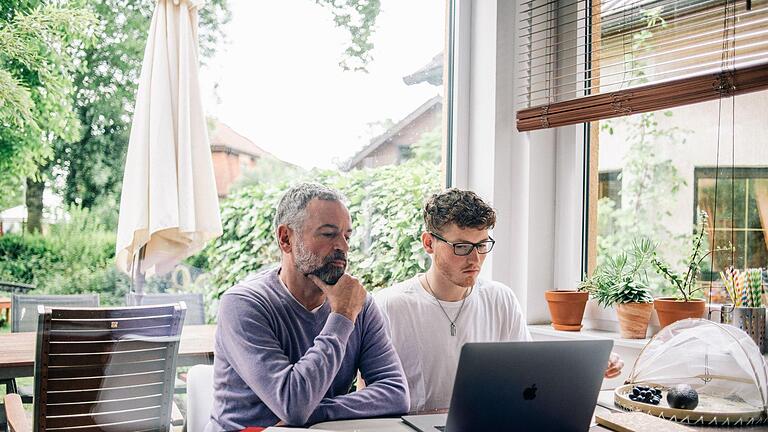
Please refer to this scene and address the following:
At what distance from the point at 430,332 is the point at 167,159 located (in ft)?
3.43

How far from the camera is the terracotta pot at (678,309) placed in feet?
8.57

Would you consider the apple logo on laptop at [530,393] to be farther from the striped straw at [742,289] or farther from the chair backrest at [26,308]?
the chair backrest at [26,308]

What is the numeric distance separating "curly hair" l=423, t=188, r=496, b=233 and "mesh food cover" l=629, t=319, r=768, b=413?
2.07 ft

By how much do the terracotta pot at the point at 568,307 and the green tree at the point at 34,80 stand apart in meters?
1.83

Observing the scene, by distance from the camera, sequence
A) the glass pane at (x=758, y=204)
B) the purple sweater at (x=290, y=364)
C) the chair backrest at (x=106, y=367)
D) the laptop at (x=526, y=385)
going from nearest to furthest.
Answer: the laptop at (x=526, y=385), the purple sweater at (x=290, y=364), the chair backrest at (x=106, y=367), the glass pane at (x=758, y=204)

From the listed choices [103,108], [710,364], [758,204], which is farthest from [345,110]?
[710,364]

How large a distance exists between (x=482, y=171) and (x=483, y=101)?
0.30 m

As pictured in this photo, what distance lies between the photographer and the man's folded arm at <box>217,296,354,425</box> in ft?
6.19

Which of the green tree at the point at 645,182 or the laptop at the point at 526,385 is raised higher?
the green tree at the point at 645,182

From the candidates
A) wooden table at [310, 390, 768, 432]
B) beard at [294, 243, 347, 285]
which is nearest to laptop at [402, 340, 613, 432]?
wooden table at [310, 390, 768, 432]

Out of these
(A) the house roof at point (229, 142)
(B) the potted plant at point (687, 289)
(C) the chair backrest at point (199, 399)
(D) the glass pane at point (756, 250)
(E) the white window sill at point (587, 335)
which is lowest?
(C) the chair backrest at point (199, 399)

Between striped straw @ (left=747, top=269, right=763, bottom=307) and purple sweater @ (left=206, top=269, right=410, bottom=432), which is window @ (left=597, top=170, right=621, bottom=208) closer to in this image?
striped straw @ (left=747, top=269, right=763, bottom=307)

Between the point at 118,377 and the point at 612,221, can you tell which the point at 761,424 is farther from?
the point at 118,377

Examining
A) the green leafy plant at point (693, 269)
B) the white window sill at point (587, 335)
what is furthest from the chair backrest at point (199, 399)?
the green leafy plant at point (693, 269)
